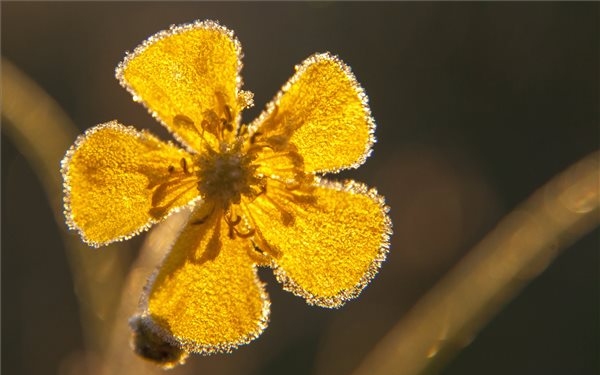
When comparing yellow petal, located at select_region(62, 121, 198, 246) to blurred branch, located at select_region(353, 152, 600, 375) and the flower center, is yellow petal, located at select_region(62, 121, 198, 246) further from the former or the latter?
blurred branch, located at select_region(353, 152, 600, 375)

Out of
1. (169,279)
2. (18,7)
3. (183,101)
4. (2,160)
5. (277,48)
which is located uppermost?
(18,7)

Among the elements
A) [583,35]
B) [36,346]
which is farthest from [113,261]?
[583,35]

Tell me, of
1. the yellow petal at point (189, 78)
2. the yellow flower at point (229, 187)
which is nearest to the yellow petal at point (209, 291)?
the yellow flower at point (229, 187)

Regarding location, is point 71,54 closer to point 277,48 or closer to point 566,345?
point 277,48

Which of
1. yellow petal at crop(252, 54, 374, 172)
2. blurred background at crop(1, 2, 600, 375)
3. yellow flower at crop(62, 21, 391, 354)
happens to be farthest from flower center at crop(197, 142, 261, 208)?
blurred background at crop(1, 2, 600, 375)

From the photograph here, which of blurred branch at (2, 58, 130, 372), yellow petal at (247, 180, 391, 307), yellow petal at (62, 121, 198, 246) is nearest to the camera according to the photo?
yellow petal at (62, 121, 198, 246)

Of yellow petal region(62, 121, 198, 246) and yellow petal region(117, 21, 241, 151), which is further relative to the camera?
yellow petal region(117, 21, 241, 151)

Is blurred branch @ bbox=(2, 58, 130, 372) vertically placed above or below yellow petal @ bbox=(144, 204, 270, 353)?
above
